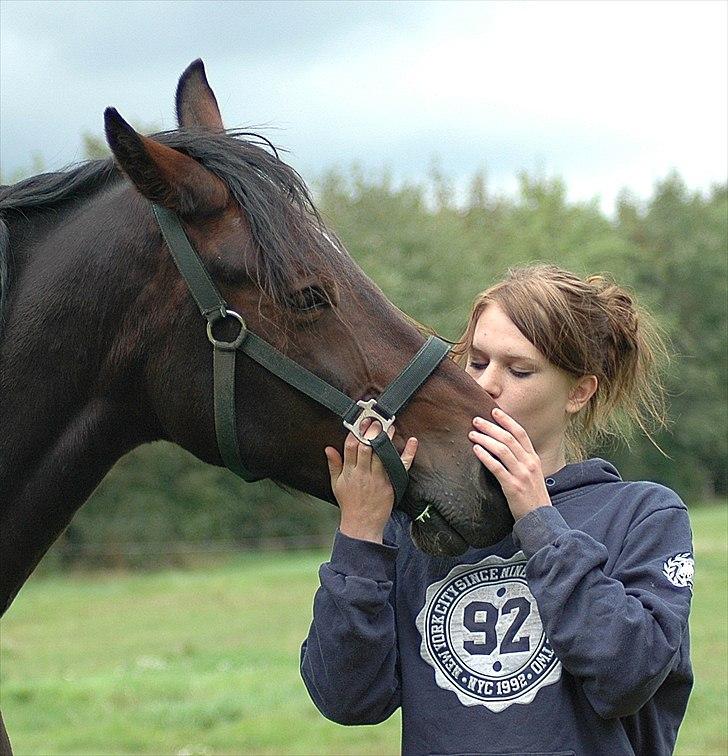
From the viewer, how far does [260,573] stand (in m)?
21.3

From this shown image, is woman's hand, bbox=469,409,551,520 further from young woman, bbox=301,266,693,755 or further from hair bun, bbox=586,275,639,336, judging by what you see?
hair bun, bbox=586,275,639,336

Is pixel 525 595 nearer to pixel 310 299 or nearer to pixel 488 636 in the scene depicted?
pixel 488 636

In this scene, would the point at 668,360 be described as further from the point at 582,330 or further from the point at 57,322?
the point at 57,322

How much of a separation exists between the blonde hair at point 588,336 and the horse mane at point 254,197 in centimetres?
50

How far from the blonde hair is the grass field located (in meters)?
4.15

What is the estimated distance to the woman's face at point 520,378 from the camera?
2.65m

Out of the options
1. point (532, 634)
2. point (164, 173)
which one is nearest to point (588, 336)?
point (532, 634)

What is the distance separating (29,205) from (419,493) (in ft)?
3.96

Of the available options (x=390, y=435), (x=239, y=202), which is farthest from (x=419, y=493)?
(x=239, y=202)

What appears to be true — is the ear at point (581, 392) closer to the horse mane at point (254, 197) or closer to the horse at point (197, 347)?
the horse at point (197, 347)

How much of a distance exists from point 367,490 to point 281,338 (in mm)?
412

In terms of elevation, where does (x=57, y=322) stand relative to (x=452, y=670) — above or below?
above

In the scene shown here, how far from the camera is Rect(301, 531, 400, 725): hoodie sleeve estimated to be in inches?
96.0

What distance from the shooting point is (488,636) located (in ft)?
8.25
